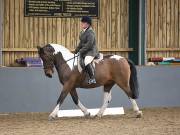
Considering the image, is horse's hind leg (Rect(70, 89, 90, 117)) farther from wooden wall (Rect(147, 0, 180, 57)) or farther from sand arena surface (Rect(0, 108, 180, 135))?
wooden wall (Rect(147, 0, 180, 57))

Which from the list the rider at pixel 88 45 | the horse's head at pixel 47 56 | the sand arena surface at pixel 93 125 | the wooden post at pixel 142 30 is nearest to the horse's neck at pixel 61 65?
the horse's head at pixel 47 56

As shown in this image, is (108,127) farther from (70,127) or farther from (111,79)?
(111,79)

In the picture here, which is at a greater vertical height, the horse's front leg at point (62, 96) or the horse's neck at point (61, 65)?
the horse's neck at point (61, 65)

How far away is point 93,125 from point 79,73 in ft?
4.54

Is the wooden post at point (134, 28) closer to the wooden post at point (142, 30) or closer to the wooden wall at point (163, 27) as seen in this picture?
the wooden post at point (142, 30)

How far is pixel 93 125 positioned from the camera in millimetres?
10727

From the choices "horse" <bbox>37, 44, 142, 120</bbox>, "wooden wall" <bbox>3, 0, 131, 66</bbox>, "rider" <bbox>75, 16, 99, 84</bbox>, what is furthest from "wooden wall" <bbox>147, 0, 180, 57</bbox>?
"rider" <bbox>75, 16, 99, 84</bbox>

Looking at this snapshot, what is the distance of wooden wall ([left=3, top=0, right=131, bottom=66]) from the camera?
13.6 meters

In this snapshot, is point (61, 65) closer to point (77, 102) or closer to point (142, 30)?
point (77, 102)

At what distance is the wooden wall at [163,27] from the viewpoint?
14938mm

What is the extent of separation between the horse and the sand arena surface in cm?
40

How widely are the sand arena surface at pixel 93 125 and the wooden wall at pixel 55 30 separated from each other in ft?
5.78

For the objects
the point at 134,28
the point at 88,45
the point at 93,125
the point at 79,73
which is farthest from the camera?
the point at 134,28

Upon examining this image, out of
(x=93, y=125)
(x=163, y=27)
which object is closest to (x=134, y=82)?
(x=93, y=125)
